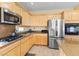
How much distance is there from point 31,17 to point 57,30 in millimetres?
1932

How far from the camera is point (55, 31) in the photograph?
5.81 meters

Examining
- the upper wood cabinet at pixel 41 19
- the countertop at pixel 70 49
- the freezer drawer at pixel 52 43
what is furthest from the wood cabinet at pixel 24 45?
the upper wood cabinet at pixel 41 19

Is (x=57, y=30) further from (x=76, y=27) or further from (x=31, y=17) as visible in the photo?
(x=31, y=17)

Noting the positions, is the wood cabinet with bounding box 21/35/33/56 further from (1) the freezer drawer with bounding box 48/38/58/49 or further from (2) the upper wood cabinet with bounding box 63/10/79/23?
(2) the upper wood cabinet with bounding box 63/10/79/23

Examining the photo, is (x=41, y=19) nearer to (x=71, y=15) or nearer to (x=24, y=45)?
(x=71, y=15)

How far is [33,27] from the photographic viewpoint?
7219mm

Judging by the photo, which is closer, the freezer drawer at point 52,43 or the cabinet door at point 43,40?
the freezer drawer at point 52,43

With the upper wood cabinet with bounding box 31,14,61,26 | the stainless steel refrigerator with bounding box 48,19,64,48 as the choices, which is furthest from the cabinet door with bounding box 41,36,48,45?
the upper wood cabinet with bounding box 31,14,61,26

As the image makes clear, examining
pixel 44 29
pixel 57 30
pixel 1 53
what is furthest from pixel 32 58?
pixel 44 29

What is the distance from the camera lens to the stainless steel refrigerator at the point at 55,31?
227 inches

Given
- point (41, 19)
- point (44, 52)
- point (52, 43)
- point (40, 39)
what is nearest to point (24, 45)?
point (44, 52)

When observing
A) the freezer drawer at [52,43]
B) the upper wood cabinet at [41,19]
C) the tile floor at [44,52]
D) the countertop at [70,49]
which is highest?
the upper wood cabinet at [41,19]

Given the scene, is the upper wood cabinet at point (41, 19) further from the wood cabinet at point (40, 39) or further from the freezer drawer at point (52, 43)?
the freezer drawer at point (52, 43)

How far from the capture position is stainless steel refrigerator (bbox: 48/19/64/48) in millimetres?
5754
